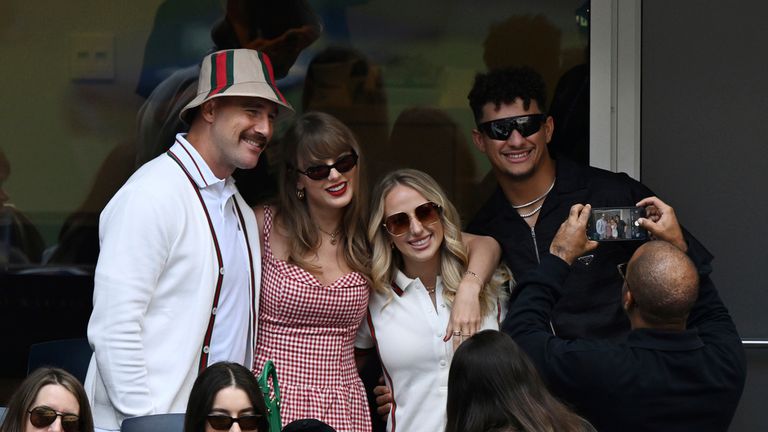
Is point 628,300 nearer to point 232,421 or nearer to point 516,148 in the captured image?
point 516,148

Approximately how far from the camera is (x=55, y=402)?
3.43m

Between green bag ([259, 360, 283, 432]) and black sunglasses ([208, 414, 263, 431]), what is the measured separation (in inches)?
4.9

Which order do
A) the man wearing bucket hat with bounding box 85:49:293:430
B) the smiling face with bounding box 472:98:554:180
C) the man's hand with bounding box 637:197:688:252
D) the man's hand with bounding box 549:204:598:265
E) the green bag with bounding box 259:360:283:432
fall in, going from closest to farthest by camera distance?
the green bag with bounding box 259:360:283:432 → the man wearing bucket hat with bounding box 85:49:293:430 → the man's hand with bounding box 549:204:598:265 → the man's hand with bounding box 637:197:688:252 → the smiling face with bounding box 472:98:554:180

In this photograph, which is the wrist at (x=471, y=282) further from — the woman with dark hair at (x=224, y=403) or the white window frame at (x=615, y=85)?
the white window frame at (x=615, y=85)

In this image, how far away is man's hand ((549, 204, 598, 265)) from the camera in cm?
379

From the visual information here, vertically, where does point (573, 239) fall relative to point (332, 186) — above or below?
below

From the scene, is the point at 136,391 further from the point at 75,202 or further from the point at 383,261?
the point at 75,202

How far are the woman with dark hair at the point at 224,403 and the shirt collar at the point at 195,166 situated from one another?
2.38 feet

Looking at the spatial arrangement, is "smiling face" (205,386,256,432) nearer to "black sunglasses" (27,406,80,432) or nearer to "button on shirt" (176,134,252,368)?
"black sunglasses" (27,406,80,432)

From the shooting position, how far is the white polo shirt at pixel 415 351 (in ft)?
13.3

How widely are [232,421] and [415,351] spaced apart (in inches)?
36.2

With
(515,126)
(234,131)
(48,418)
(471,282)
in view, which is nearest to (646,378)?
(471,282)

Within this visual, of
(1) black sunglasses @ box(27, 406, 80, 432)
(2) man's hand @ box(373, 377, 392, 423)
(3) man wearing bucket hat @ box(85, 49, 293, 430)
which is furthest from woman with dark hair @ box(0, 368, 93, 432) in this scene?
(2) man's hand @ box(373, 377, 392, 423)

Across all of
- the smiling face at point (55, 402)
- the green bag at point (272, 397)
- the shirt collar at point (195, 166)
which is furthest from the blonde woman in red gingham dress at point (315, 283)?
the smiling face at point (55, 402)
